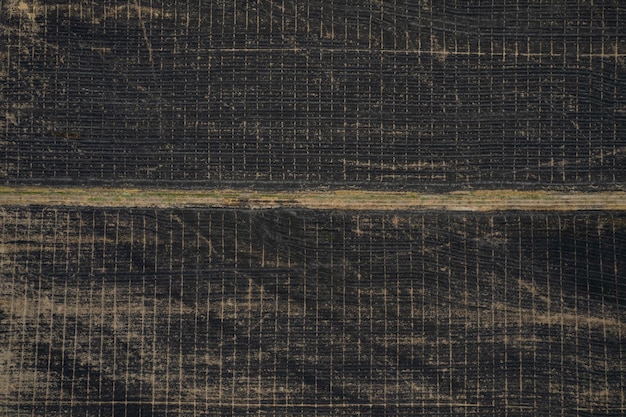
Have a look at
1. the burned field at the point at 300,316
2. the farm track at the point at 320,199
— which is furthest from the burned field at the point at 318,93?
the burned field at the point at 300,316

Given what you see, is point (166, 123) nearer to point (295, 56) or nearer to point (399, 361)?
point (295, 56)

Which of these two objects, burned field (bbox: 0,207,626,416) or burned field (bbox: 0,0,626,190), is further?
burned field (bbox: 0,0,626,190)

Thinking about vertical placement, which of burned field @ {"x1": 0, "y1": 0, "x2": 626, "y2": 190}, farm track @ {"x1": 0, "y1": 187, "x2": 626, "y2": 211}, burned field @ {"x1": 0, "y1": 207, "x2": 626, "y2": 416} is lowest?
burned field @ {"x1": 0, "y1": 207, "x2": 626, "y2": 416}

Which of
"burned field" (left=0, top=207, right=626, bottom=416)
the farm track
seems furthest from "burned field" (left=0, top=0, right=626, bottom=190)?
"burned field" (left=0, top=207, right=626, bottom=416)

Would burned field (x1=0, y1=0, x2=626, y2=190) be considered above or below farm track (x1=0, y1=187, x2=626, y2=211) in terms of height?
above

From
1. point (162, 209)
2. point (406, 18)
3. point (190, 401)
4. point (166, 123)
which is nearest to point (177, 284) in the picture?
point (162, 209)

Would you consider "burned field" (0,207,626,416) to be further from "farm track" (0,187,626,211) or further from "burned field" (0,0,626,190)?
"burned field" (0,0,626,190)

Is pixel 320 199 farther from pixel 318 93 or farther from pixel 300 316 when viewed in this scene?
pixel 300 316
